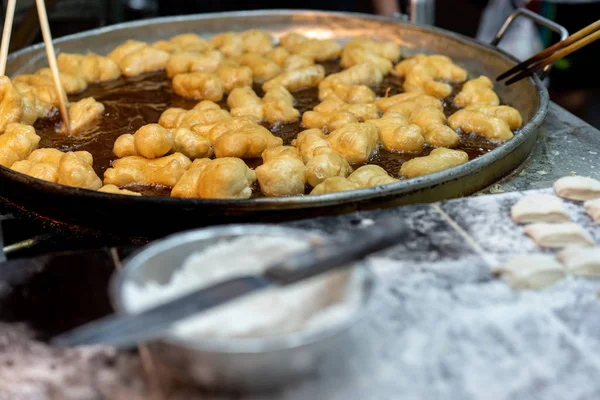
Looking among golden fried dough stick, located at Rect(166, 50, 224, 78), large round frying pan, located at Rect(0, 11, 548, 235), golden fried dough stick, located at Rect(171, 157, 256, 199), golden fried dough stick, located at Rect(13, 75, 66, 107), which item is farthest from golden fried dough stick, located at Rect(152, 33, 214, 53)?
large round frying pan, located at Rect(0, 11, 548, 235)

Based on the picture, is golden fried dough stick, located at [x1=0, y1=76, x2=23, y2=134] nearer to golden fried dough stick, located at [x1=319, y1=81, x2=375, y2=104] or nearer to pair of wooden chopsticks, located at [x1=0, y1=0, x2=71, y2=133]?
pair of wooden chopsticks, located at [x1=0, y1=0, x2=71, y2=133]

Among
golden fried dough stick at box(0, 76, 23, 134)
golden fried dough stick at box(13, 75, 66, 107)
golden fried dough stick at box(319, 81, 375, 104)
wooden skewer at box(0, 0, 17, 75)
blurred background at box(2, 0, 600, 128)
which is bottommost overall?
blurred background at box(2, 0, 600, 128)

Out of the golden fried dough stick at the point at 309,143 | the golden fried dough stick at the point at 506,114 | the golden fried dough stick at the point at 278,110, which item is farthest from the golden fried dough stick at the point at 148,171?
the golden fried dough stick at the point at 506,114

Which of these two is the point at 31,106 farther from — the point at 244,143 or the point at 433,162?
the point at 433,162

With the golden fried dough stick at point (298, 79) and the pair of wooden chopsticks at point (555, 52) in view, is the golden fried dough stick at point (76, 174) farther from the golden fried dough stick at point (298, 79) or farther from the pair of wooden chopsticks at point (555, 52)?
the pair of wooden chopsticks at point (555, 52)

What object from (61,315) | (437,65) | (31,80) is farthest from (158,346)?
(437,65)

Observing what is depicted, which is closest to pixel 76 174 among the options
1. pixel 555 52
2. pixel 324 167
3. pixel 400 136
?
pixel 324 167

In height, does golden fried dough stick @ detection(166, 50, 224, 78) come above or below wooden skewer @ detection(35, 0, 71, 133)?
below
